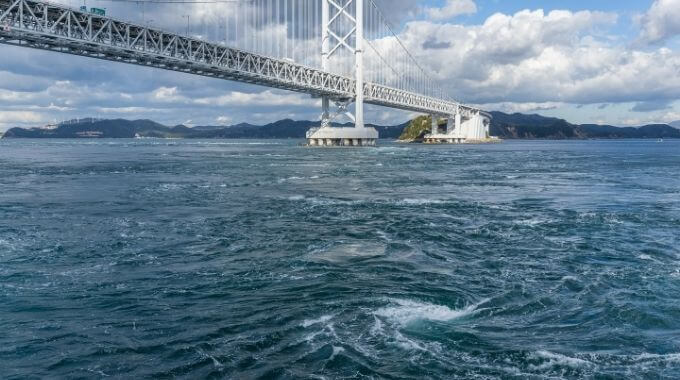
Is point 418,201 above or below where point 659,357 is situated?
above

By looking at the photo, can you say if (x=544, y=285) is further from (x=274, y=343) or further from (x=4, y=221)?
(x=4, y=221)

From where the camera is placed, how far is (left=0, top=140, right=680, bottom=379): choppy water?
24.4 feet

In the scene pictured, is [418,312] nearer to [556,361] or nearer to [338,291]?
[338,291]

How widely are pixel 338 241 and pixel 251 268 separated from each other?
3.51 meters

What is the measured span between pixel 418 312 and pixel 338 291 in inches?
69.1

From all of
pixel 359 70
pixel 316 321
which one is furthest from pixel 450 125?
pixel 316 321

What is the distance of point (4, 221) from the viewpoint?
58.9 feet

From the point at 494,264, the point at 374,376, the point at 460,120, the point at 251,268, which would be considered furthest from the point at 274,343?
the point at 460,120

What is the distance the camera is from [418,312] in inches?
369

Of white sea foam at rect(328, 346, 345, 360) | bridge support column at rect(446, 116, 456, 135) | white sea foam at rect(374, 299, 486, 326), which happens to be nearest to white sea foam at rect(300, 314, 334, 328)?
white sea foam at rect(374, 299, 486, 326)

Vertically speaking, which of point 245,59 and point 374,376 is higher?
point 245,59

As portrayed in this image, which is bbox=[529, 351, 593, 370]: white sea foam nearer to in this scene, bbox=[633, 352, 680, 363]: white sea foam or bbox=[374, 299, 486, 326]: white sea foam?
bbox=[633, 352, 680, 363]: white sea foam

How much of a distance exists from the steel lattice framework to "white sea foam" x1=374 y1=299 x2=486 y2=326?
44691 millimetres

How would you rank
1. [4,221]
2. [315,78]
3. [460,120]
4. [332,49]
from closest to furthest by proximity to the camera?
[4,221] → [315,78] → [332,49] → [460,120]
